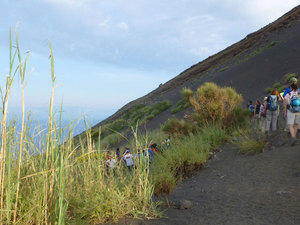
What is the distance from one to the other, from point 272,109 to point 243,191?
12.1ft

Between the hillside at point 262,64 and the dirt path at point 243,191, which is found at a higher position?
the hillside at point 262,64

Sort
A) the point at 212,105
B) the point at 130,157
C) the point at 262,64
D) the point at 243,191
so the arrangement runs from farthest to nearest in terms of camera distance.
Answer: the point at 262,64
the point at 212,105
the point at 130,157
the point at 243,191

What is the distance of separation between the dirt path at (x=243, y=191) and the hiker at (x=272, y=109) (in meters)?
0.91

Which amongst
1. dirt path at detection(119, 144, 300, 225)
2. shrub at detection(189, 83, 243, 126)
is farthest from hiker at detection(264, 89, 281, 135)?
shrub at detection(189, 83, 243, 126)

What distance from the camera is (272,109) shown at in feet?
27.3

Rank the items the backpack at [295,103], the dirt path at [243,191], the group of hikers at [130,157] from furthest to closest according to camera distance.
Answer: the backpack at [295,103], the dirt path at [243,191], the group of hikers at [130,157]

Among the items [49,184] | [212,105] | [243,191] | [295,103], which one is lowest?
[243,191]

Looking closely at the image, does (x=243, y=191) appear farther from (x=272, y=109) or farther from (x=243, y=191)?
(x=272, y=109)

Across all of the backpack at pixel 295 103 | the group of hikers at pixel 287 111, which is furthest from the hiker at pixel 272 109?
the backpack at pixel 295 103

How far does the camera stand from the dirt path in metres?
4.04

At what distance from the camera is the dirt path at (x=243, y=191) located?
13.3 feet

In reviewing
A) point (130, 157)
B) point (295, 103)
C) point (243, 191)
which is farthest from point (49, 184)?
point (295, 103)

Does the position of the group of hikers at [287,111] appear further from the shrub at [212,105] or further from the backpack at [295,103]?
the shrub at [212,105]

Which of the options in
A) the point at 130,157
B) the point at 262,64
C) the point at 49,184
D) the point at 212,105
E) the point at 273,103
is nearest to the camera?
the point at 49,184
